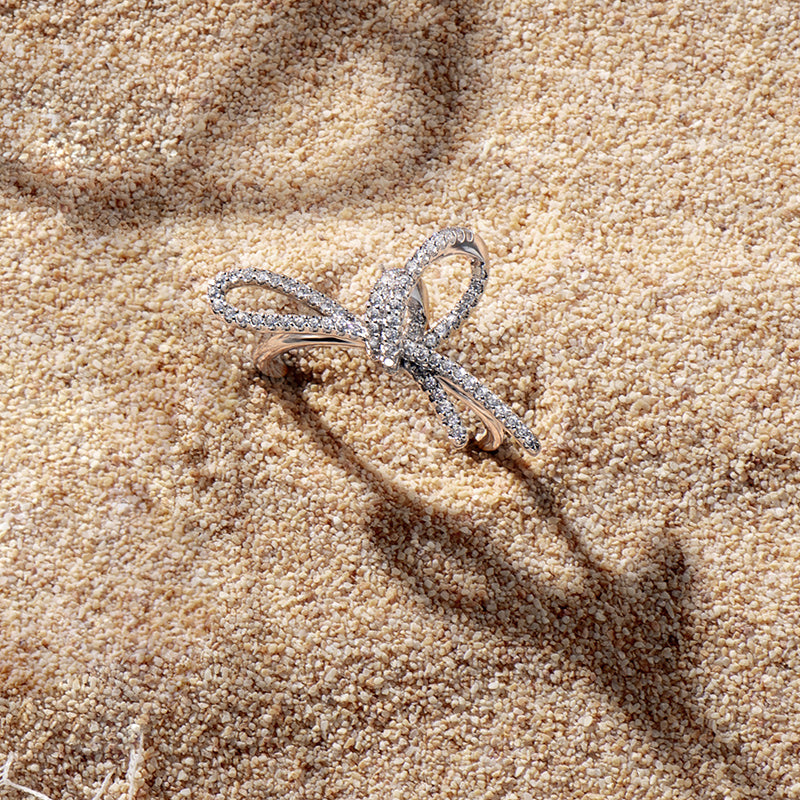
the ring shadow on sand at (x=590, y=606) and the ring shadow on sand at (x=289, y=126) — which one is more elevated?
the ring shadow on sand at (x=289, y=126)

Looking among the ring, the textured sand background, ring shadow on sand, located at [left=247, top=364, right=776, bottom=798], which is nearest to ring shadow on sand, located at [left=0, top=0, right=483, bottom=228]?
the textured sand background

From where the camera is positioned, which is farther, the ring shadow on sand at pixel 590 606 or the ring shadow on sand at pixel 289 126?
the ring shadow on sand at pixel 289 126

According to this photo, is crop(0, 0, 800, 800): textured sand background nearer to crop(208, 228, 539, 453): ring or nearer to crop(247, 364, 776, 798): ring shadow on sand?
crop(247, 364, 776, 798): ring shadow on sand

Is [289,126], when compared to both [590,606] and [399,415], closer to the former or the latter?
[399,415]

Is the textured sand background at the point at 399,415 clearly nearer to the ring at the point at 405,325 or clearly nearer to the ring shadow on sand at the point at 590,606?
the ring shadow on sand at the point at 590,606

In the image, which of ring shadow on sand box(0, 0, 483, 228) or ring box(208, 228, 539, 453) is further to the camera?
ring shadow on sand box(0, 0, 483, 228)

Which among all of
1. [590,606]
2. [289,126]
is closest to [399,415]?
[590,606]

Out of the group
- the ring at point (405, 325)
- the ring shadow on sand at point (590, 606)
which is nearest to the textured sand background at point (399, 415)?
the ring shadow on sand at point (590, 606)

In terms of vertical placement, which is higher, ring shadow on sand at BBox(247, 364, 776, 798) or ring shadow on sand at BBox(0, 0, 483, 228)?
ring shadow on sand at BBox(0, 0, 483, 228)
